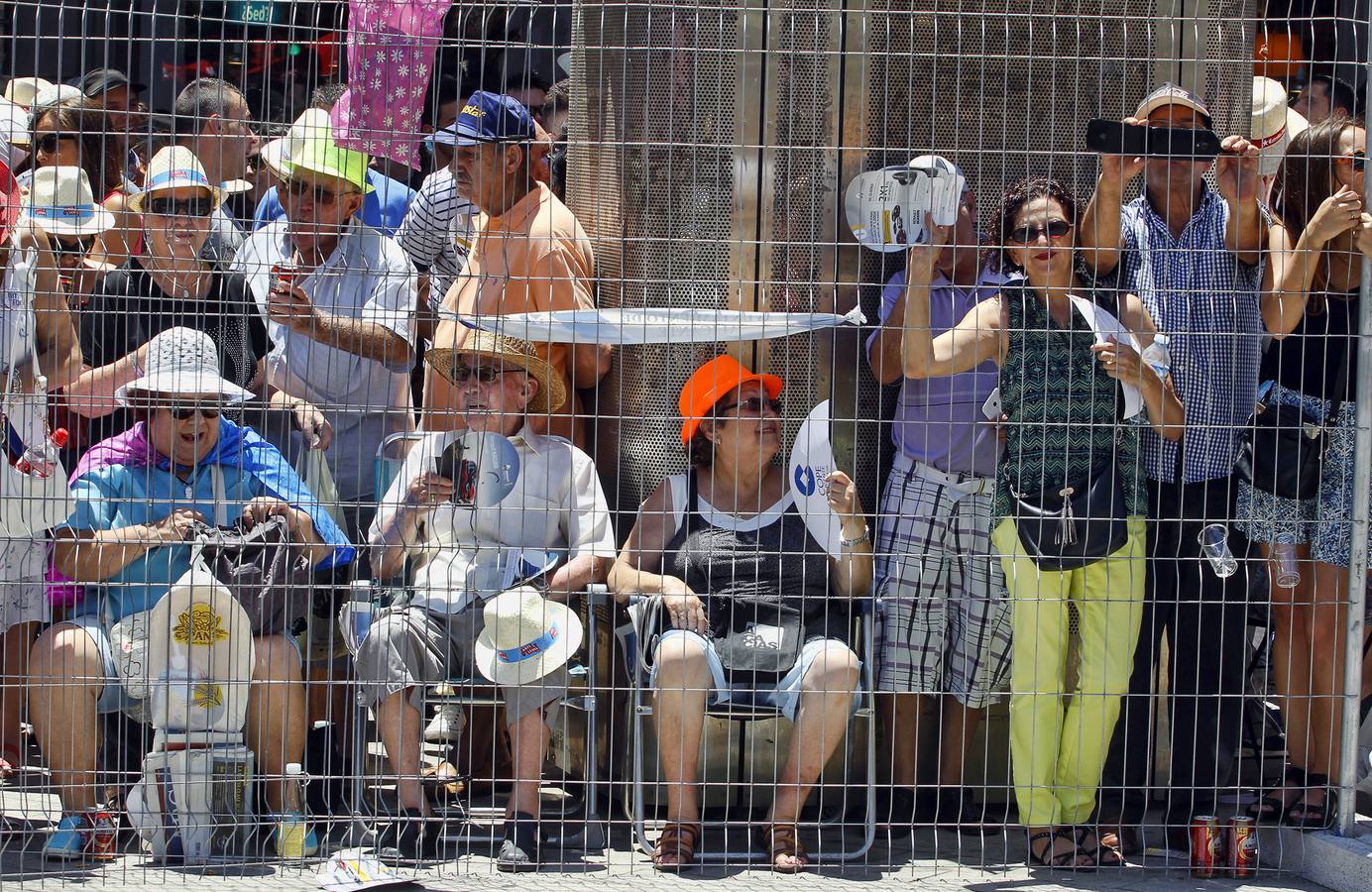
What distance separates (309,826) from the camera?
16.1 ft

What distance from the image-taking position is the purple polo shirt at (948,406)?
508 cm

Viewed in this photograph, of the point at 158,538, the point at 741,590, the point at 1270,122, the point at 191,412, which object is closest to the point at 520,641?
the point at 741,590

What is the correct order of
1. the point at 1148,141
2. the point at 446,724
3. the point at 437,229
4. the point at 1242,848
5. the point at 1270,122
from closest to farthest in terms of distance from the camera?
the point at 1148,141 → the point at 1242,848 → the point at 446,724 → the point at 437,229 → the point at 1270,122

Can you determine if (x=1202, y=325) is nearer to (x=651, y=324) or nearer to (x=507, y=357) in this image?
(x=651, y=324)

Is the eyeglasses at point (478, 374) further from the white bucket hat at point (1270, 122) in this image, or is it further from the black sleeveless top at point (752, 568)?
the white bucket hat at point (1270, 122)

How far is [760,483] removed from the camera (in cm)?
519

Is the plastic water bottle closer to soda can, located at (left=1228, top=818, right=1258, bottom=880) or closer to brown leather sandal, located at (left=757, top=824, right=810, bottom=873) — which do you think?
soda can, located at (left=1228, top=818, right=1258, bottom=880)

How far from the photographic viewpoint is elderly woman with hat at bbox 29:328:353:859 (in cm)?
484

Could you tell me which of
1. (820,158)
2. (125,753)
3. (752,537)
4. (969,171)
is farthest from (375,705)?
(969,171)

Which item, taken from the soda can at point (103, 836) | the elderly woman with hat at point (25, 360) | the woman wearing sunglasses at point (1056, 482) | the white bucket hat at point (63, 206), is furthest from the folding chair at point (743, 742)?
the white bucket hat at point (63, 206)

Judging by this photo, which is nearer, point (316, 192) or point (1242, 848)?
point (1242, 848)

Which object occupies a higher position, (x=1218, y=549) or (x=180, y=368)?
(x=180, y=368)

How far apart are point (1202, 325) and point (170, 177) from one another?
10.3ft

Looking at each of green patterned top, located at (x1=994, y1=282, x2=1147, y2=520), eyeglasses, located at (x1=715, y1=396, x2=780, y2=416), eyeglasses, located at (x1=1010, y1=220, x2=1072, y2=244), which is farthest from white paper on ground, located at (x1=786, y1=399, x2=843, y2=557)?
Answer: eyeglasses, located at (x1=1010, y1=220, x2=1072, y2=244)
